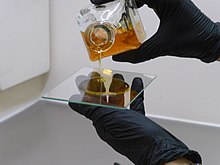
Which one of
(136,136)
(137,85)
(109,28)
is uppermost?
(109,28)

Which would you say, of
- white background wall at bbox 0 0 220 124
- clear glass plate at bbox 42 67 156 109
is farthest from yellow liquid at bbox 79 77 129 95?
white background wall at bbox 0 0 220 124

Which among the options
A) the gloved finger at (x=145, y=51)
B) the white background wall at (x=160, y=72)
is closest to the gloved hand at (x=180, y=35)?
the gloved finger at (x=145, y=51)

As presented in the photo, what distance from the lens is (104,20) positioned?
56 cm

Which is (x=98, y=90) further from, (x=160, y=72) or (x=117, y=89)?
(x=160, y=72)

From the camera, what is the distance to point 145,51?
0.69m

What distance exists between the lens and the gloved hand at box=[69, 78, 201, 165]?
0.63m

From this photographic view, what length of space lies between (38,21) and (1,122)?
315mm

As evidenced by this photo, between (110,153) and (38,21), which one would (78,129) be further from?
(38,21)

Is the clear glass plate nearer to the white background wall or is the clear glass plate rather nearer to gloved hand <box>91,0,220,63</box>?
gloved hand <box>91,0,220,63</box>

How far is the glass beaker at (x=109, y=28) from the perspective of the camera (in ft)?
1.79

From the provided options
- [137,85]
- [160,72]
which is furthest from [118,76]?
[160,72]

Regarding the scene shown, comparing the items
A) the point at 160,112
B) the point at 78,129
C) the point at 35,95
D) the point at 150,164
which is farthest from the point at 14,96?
the point at 150,164

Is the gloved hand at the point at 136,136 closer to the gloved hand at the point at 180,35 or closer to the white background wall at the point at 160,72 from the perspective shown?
the gloved hand at the point at 180,35

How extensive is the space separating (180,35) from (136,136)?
0.70 feet
